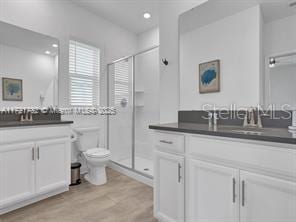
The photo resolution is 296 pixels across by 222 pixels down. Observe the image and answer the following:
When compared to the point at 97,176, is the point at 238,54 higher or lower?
higher

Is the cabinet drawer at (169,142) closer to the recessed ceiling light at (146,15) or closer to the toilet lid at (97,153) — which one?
the toilet lid at (97,153)

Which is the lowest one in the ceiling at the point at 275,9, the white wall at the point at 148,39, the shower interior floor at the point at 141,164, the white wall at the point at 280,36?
the shower interior floor at the point at 141,164

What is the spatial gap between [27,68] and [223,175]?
261 cm

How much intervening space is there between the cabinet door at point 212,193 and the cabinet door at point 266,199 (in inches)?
2.0

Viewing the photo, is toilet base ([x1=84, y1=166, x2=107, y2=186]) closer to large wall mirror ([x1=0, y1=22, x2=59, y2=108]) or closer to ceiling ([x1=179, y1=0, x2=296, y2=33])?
large wall mirror ([x1=0, y1=22, x2=59, y2=108])

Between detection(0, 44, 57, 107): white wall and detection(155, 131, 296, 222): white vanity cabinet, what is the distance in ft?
7.02

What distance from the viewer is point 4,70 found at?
84.9 inches

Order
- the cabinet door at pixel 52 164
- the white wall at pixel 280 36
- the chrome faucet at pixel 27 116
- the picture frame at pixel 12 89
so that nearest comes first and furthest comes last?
the white wall at pixel 280 36 → the cabinet door at pixel 52 164 → the picture frame at pixel 12 89 → the chrome faucet at pixel 27 116

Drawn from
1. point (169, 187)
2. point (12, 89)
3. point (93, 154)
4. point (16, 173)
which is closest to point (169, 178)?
point (169, 187)

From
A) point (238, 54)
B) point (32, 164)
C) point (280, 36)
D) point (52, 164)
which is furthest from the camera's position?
point (52, 164)

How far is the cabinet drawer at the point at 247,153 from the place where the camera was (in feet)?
3.05

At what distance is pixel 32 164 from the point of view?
1.91 metres

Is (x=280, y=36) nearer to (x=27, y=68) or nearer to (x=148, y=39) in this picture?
(x=148, y=39)

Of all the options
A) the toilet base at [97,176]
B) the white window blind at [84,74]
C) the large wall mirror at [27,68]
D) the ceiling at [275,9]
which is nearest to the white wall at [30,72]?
the large wall mirror at [27,68]
